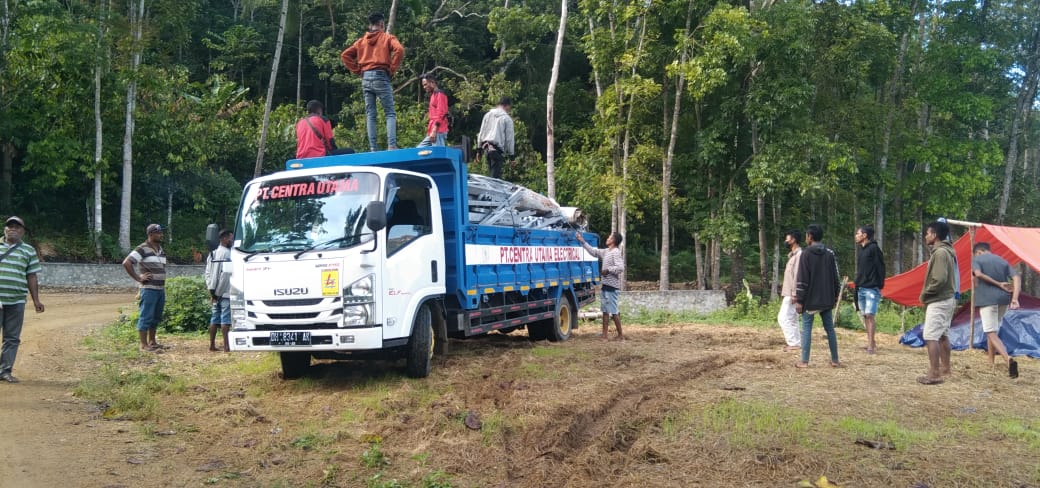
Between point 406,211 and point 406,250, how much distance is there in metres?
0.53

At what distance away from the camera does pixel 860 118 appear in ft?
79.9

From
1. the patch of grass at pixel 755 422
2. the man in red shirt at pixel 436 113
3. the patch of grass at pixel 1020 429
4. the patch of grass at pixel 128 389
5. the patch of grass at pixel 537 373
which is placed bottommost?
the patch of grass at pixel 1020 429

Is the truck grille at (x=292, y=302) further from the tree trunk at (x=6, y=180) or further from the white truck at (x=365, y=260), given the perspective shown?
the tree trunk at (x=6, y=180)

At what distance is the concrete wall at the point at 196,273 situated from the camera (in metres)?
20.4

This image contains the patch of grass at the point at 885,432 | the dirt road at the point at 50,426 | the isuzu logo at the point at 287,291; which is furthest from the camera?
the isuzu logo at the point at 287,291

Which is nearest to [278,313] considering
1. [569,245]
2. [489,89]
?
[569,245]

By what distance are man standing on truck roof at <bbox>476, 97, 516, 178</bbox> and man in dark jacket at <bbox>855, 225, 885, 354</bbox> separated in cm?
566

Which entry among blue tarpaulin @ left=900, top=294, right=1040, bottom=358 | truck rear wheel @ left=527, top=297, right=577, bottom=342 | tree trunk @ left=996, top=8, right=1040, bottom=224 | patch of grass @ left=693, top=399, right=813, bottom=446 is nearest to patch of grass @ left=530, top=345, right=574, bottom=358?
truck rear wheel @ left=527, top=297, right=577, bottom=342

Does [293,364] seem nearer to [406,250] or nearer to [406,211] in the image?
[406,250]

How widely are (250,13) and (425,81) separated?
1276 inches

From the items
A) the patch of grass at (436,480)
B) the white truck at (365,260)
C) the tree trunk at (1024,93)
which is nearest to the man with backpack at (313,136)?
the white truck at (365,260)

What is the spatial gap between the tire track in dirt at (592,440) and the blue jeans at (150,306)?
22.0 feet

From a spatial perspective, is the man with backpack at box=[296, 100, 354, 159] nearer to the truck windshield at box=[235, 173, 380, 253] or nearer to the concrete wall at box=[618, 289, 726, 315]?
the truck windshield at box=[235, 173, 380, 253]

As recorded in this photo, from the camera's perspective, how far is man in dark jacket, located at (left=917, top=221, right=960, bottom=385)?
8.59 m
